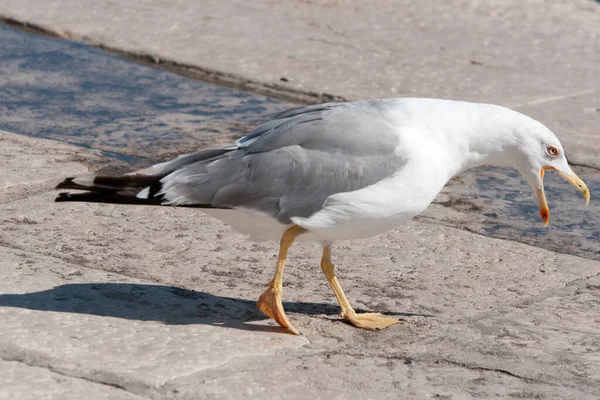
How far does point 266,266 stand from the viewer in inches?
166

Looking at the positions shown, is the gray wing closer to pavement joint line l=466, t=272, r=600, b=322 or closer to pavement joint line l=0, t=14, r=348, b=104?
pavement joint line l=466, t=272, r=600, b=322

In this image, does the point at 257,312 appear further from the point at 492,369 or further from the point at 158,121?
the point at 158,121

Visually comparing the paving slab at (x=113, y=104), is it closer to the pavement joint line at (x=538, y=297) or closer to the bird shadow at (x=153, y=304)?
the bird shadow at (x=153, y=304)

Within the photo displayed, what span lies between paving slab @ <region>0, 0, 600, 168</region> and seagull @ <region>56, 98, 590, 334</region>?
232 cm

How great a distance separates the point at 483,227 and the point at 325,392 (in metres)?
1.95

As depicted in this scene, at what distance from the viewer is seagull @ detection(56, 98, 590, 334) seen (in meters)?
3.47

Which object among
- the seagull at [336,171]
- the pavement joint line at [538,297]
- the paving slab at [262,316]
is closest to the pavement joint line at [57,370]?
the paving slab at [262,316]

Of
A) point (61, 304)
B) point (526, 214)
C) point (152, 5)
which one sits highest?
point (152, 5)

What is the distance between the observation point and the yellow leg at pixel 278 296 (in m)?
3.55

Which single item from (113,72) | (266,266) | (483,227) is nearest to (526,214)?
(483,227)

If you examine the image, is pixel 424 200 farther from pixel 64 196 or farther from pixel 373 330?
pixel 64 196

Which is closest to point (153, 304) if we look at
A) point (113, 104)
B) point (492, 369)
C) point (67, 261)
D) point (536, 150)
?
point (67, 261)

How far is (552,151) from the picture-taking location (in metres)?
3.70

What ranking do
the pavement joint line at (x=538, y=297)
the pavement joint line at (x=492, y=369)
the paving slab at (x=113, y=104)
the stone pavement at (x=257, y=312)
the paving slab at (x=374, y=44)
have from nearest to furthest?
the stone pavement at (x=257, y=312), the pavement joint line at (x=492, y=369), the pavement joint line at (x=538, y=297), the paving slab at (x=113, y=104), the paving slab at (x=374, y=44)
